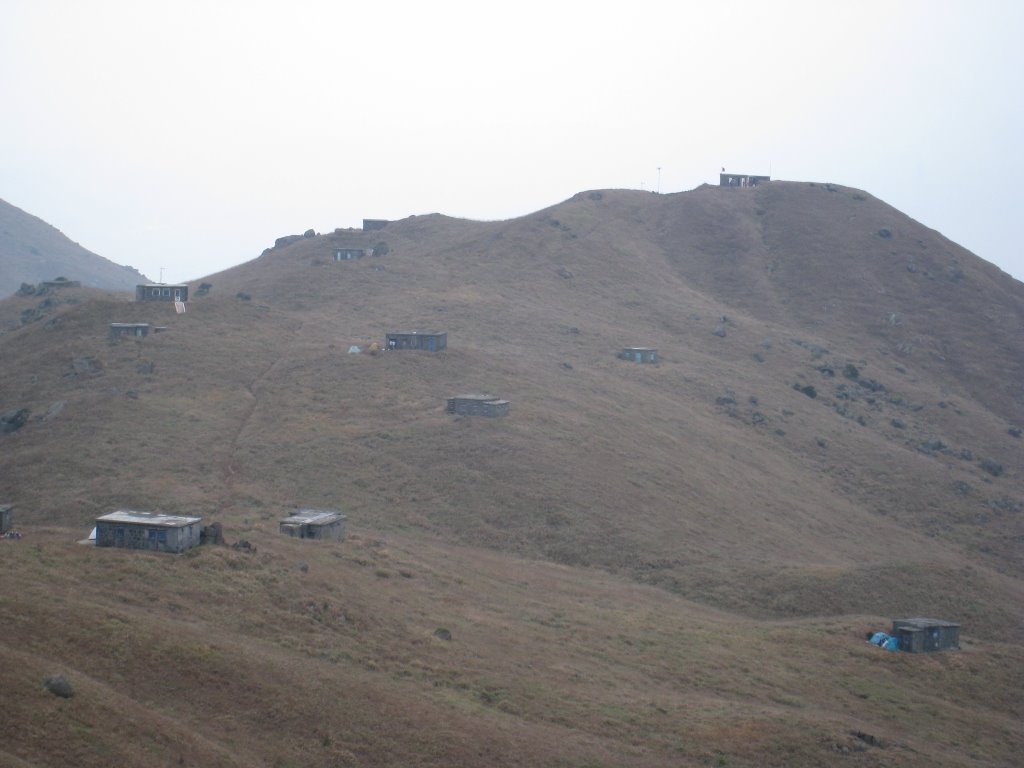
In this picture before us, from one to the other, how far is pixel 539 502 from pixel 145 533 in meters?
30.0

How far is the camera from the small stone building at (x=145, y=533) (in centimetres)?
3991

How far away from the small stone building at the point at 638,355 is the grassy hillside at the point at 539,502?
2.35 metres

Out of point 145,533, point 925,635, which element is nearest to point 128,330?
point 145,533

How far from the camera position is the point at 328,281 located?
396 feet

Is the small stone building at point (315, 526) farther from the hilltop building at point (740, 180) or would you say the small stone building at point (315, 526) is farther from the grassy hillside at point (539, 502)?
the hilltop building at point (740, 180)

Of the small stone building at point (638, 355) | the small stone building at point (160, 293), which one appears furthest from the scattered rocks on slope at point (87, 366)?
the small stone building at point (638, 355)

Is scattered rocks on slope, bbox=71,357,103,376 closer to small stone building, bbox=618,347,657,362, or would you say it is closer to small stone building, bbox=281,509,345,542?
small stone building, bbox=281,509,345,542

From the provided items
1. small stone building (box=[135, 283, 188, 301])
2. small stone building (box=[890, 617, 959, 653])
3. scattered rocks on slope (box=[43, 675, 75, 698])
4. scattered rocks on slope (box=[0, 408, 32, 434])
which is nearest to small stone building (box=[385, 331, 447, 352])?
small stone building (box=[135, 283, 188, 301])

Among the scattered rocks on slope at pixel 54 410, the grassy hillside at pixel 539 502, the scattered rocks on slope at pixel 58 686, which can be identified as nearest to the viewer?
the scattered rocks on slope at pixel 58 686

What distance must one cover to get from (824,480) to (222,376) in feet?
178

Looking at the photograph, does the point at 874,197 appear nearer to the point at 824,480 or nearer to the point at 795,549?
the point at 824,480

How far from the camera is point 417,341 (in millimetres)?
91625

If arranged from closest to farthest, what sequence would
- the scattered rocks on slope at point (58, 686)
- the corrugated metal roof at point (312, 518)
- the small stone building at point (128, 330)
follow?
1. the scattered rocks on slope at point (58, 686)
2. the corrugated metal roof at point (312, 518)
3. the small stone building at point (128, 330)

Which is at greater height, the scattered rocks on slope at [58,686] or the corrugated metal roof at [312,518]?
the scattered rocks on slope at [58,686]
